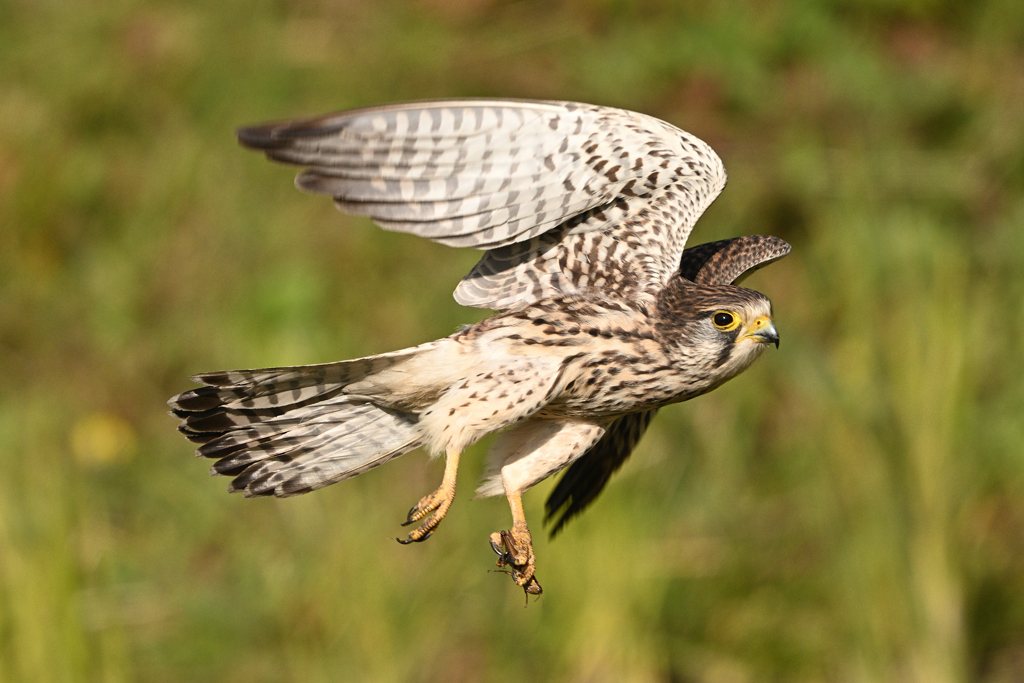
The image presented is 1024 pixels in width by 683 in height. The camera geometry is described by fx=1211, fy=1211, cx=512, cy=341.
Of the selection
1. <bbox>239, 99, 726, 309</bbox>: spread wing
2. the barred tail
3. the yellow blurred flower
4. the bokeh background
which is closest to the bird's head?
<bbox>239, 99, 726, 309</bbox>: spread wing

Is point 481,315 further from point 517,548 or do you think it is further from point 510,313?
point 517,548

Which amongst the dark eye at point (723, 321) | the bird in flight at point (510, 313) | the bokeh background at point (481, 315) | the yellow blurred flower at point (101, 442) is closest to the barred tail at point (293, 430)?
the bird in flight at point (510, 313)

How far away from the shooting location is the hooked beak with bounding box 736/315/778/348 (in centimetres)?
338

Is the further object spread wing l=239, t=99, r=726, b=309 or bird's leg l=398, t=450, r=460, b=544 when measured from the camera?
bird's leg l=398, t=450, r=460, b=544

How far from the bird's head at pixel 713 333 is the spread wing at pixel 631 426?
54 cm

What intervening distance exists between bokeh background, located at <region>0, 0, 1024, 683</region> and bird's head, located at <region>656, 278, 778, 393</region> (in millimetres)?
2681

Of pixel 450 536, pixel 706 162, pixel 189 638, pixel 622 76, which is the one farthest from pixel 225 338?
pixel 706 162

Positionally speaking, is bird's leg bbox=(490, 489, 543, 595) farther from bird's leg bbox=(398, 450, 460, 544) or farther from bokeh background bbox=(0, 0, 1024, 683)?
bokeh background bbox=(0, 0, 1024, 683)

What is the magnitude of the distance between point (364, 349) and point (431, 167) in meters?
6.82

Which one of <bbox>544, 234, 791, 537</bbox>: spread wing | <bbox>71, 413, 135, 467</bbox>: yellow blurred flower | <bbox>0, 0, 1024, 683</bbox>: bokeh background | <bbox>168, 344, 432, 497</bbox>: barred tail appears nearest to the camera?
<bbox>168, 344, 432, 497</bbox>: barred tail

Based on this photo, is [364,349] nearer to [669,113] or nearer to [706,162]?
[669,113]

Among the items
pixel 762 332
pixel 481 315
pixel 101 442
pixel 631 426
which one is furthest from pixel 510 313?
pixel 101 442

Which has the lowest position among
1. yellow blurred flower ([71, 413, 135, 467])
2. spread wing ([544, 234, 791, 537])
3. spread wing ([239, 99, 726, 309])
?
yellow blurred flower ([71, 413, 135, 467])

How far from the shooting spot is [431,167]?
10.5ft
